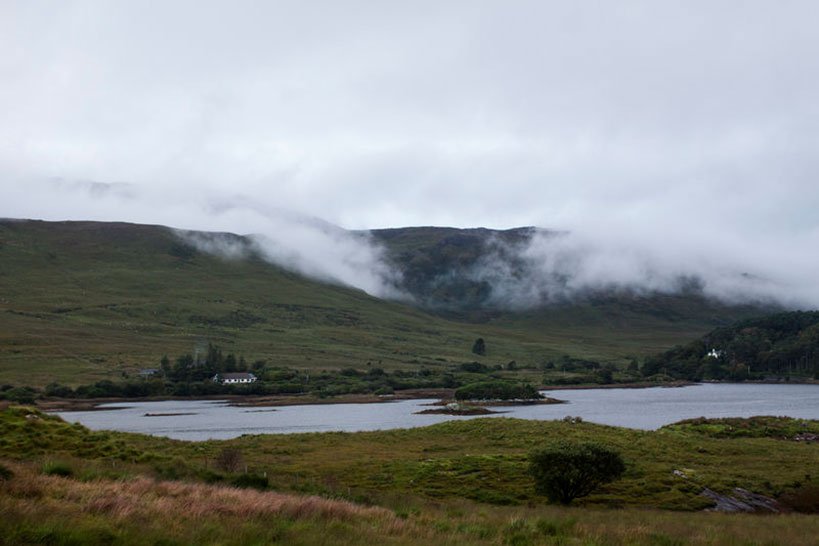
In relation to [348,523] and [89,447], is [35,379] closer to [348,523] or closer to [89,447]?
[89,447]

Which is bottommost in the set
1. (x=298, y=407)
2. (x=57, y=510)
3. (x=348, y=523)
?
(x=298, y=407)

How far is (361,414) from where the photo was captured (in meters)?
138

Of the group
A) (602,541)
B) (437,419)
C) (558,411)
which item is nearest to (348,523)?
(602,541)

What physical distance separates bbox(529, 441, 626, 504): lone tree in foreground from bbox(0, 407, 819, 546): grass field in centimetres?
129

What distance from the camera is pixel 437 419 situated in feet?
391

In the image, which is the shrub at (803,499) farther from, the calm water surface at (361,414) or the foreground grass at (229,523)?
the calm water surface at (361,414)

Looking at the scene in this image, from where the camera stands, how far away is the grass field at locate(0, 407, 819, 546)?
49.9ft

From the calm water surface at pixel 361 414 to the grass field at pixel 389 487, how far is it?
33.7 m

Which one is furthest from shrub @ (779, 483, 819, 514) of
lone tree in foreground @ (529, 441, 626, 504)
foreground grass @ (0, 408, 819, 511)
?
lone tree in foreground @ (529, 441, 626, 504)

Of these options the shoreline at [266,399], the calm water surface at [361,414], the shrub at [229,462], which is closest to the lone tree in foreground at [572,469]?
the shrub at [229,462]

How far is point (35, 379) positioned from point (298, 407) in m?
69.9

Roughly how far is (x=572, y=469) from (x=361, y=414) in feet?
332

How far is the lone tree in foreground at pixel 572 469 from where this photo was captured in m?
39.6

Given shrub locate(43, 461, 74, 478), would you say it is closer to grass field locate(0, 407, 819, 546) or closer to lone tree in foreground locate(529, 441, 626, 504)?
grass field locate(0, 407, 819, 546)
